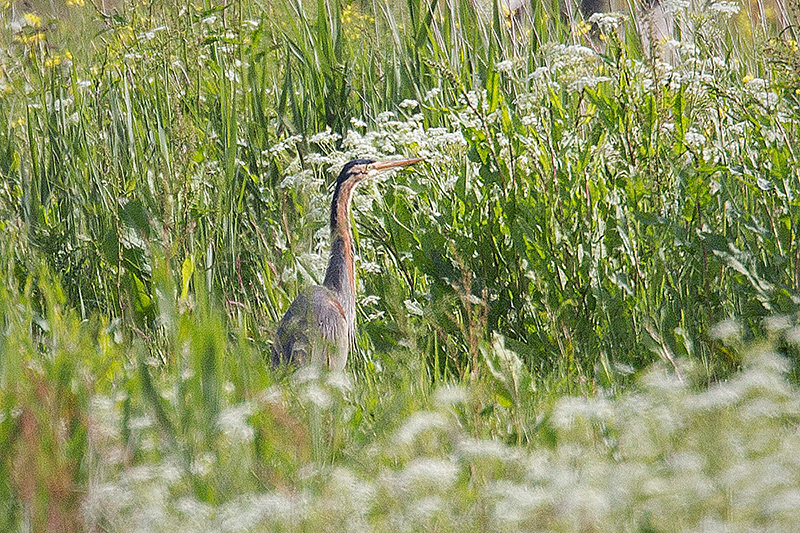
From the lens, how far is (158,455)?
223cm

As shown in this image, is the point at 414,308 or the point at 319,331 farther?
the point at 414,308

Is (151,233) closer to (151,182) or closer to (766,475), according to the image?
(151,182)

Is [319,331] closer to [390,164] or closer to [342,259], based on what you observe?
[342,259]

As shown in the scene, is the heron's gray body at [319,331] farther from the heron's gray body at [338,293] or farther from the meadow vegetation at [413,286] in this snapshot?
the meadow vegetation at [413,286]

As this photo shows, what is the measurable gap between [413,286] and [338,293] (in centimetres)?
32

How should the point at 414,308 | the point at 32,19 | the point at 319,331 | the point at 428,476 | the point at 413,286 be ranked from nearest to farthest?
the point at 428,476 → the point at 319,331 → the point at 414,308 → the point at 413,286 → the point at 32,19

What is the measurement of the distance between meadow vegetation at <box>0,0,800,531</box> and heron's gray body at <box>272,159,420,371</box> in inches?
3.9

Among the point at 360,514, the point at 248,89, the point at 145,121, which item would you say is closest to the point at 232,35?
the point at 248,89

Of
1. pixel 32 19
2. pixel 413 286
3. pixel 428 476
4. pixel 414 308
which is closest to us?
pixel 428 476

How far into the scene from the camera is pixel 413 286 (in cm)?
384

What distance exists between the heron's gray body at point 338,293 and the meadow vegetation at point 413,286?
0.32ft

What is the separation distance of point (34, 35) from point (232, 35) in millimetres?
1149

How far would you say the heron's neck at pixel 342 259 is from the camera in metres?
3.90

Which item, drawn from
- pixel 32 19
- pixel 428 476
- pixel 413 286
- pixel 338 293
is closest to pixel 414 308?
pixel 413 286
